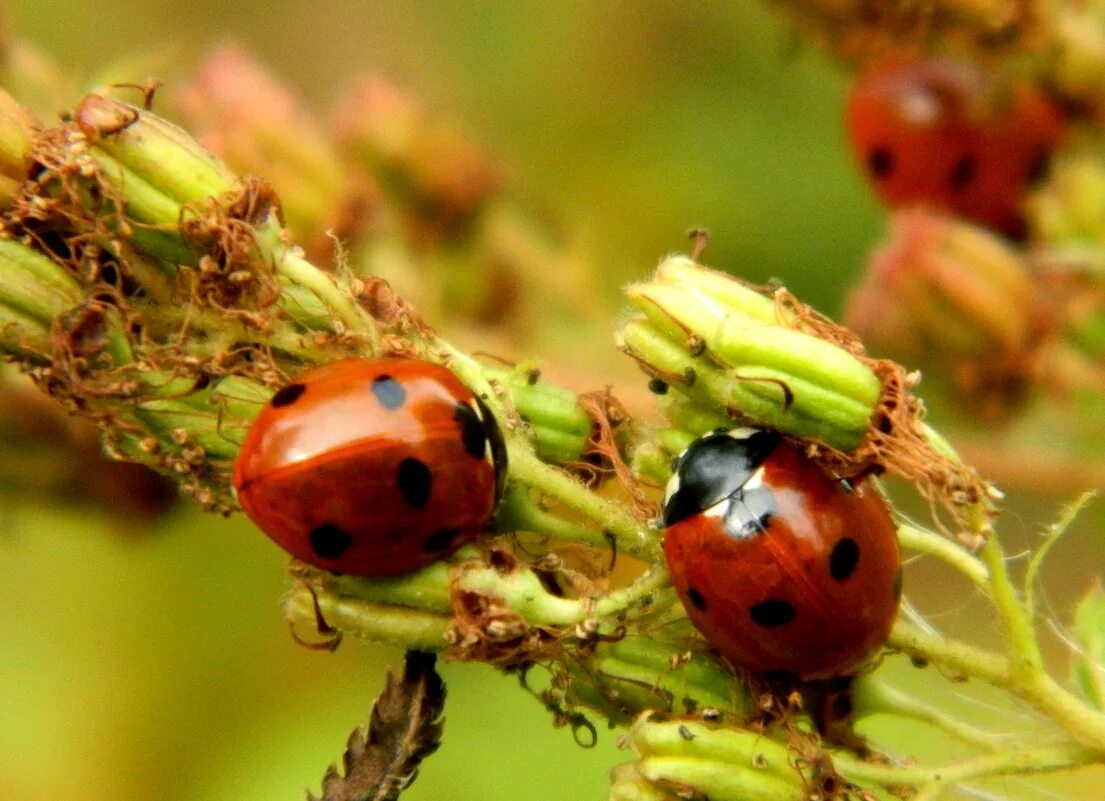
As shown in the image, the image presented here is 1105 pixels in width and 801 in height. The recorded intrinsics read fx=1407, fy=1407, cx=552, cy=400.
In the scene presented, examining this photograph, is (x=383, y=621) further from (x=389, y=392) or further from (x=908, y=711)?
(x=908, y=711)

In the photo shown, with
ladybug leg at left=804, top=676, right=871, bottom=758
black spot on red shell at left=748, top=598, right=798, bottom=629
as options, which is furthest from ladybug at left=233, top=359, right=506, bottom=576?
ladybug leg at left=804, top=676, right=871, bottom=758

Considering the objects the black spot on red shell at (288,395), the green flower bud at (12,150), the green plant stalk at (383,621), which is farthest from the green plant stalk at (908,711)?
the green flower bud at (12,150)

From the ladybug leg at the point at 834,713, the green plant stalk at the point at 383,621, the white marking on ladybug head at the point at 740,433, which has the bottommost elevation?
the green plant stalk at the point at 383,621

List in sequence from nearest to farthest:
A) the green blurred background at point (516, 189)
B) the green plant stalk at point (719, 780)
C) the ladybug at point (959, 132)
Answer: the green plant stalk at point (719, 780) < the ladybug at point (959, 132) < the green blurred background at point (516, 189)

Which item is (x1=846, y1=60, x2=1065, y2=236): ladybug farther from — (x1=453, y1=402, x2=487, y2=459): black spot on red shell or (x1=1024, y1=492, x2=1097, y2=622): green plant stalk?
(x1=453, y1=402, x2=487, y2=459): black spot on red shell

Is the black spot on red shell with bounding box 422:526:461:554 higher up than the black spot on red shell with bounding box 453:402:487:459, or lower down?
lower down

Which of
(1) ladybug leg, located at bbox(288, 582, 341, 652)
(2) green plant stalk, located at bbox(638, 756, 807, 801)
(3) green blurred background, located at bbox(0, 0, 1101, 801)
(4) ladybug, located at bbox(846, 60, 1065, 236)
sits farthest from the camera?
(3) green blurred background, located at bbox(0, 0, 1101, 801)

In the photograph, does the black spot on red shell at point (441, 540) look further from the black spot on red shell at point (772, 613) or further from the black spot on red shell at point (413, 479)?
the black spot on red shell at point (772, 613)
